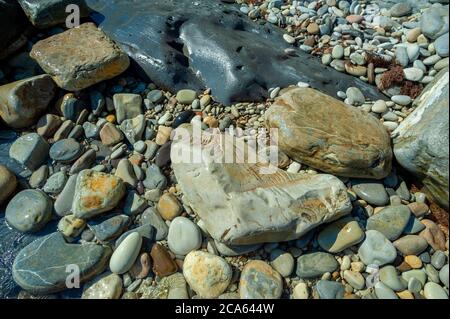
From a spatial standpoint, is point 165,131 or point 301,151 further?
point 165,131

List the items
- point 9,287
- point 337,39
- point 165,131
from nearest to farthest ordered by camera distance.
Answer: point 9,287 < point 165,131 < point 337,39

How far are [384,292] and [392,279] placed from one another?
114mm

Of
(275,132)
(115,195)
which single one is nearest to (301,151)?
(275,132)

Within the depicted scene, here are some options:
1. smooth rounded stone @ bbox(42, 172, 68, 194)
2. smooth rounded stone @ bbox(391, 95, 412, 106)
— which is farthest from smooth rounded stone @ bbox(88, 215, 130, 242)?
smooth rounded stone @ bbox(391, 95, 412, 106)

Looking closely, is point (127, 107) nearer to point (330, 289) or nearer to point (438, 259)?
point (330, 289)

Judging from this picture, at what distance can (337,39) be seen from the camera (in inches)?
166

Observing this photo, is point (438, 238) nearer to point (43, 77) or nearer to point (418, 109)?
point (418, 109)

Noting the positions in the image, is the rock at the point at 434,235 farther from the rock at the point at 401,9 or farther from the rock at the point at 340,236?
the rock at the point at 401,9

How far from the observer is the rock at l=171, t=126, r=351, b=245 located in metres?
2.79

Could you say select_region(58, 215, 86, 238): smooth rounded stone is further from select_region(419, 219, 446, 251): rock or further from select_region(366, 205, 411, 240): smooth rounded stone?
select_region(419, 219, 446, 251): rock

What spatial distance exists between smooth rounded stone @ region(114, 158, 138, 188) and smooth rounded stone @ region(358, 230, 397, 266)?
1.91m

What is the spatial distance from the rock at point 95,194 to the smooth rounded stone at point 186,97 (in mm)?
1040

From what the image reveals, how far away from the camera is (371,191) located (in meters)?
3.17

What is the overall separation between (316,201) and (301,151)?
47 cm
